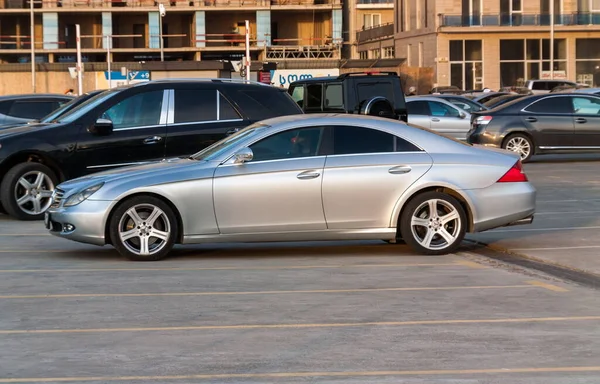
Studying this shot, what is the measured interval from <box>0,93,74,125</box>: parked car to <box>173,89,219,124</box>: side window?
707 centimetres

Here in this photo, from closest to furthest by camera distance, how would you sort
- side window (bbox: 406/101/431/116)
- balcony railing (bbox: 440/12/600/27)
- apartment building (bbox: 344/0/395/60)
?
side window (bbox: 406/101/431/116) → balcony railing (bbox: 440/12/600/27) → apartment building (bbox: 344/0/395/60)

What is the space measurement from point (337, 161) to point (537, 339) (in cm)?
412

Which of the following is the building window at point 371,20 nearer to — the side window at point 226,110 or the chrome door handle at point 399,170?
the side window at point 226,110

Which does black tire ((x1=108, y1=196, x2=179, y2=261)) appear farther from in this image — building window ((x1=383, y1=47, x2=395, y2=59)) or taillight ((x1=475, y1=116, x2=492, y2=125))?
building window ((x1=383, y1=47, x2=395, y2=59))

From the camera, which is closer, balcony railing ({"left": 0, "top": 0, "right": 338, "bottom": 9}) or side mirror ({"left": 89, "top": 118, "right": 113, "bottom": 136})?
side mirror ({"left": 89, "top": 118, "right": 113, "bottom": 136})

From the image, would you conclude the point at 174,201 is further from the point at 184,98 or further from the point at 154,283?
the point at 184,98

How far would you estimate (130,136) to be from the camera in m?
14.9

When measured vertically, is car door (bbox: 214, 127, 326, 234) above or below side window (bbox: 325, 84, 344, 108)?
below

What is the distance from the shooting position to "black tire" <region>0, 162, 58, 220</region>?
48.8 ft

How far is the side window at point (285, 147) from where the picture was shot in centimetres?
1103

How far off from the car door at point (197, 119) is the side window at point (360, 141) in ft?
13.1

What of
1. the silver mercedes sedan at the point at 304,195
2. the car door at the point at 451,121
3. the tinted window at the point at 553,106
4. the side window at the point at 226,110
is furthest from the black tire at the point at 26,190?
the car door at the point at 451,121

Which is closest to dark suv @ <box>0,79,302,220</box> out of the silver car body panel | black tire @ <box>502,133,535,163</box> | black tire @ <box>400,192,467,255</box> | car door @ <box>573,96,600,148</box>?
the silver car body panel

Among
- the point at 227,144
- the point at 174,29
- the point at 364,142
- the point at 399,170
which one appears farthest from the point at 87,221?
the point at 174,29
